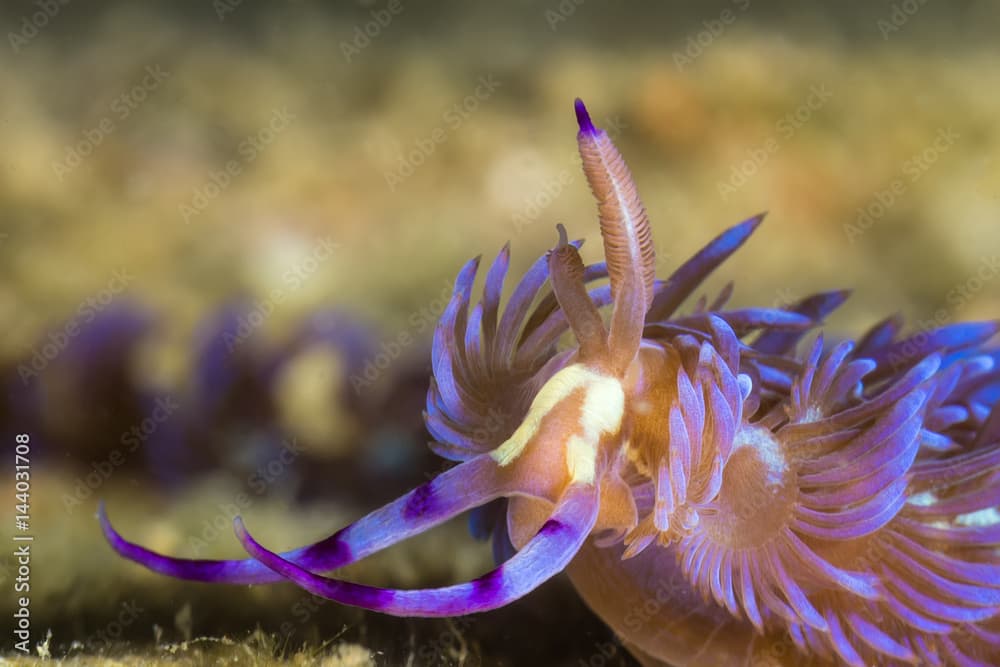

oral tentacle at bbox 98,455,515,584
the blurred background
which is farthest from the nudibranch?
the blurred background

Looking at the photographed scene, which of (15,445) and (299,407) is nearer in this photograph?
(15,445)

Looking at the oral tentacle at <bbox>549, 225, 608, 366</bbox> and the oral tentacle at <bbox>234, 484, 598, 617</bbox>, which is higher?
the oral tentacle at <bbox>549, 225, 608, 366</bbox>

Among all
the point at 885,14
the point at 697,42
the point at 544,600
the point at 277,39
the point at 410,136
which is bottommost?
the point at 544,600

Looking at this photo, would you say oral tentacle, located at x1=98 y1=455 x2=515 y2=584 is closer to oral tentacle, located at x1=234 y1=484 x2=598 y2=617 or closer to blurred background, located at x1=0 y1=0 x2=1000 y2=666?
oral tentacle, located at x1=234 y1=484 x2=598 y2=617

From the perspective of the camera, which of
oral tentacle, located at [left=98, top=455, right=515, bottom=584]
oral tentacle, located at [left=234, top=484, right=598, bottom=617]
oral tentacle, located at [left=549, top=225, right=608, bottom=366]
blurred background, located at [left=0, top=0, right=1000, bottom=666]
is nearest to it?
oral tentacle, located at [left=234, top=484, right=598, bottom=617]

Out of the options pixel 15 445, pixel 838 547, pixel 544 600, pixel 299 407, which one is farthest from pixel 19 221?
pixel 838 547

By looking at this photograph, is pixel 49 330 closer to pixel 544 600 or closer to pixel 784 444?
pixel 544 600
